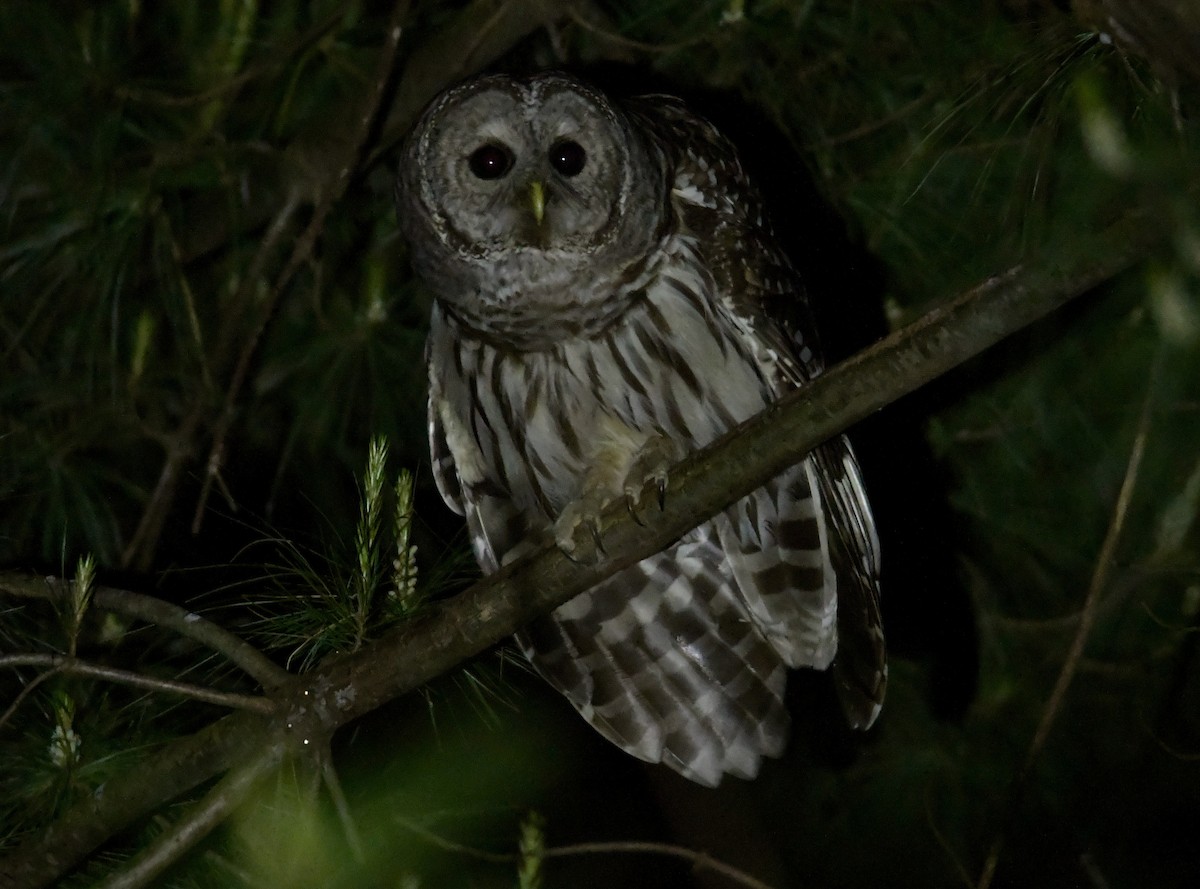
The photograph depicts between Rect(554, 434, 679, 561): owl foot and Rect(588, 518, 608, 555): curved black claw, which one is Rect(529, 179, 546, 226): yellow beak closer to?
Rect(554, 434, 679, 561): owl foot

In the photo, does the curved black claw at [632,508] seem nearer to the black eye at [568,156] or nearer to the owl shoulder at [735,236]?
the owl shoulder at [735,236]

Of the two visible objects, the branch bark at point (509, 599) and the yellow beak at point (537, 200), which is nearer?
the branch bark at point (509, 599)

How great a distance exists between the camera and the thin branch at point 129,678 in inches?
63.3

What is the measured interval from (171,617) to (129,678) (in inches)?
6.1

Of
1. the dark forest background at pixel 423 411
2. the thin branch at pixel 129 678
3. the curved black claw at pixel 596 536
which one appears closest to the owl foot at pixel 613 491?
the curved black claw at pixel 596 536

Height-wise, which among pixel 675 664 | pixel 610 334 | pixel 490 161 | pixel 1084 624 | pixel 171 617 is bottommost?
pixel 1084 624

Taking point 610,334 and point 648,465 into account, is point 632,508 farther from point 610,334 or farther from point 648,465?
point 610,334

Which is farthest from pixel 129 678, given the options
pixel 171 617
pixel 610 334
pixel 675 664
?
pixel 675 664

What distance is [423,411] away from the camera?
9.38 feet

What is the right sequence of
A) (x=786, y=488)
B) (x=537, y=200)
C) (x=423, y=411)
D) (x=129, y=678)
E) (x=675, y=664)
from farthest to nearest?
(x=423, y=411)
(x=675, y=664)
(x=786, y=488)
(x=537, y=200)
(x=129, y=678)

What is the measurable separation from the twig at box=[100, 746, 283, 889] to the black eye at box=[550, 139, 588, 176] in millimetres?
A: 1107

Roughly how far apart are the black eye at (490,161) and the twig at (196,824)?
1070 millimetres

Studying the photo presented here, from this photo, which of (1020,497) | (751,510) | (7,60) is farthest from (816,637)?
(7,60)

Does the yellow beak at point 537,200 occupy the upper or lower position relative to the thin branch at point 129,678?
upper
